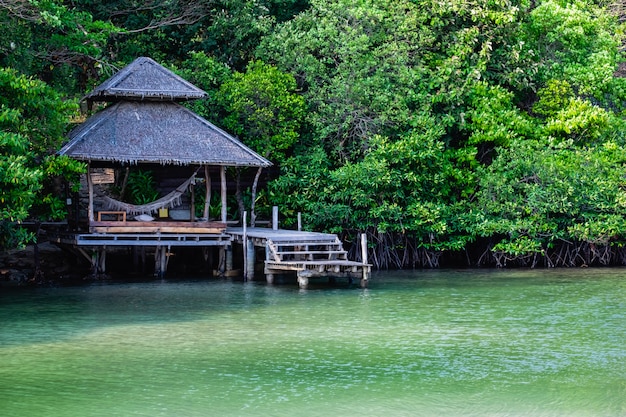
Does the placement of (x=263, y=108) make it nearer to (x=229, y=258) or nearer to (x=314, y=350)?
(x=229, y=258)

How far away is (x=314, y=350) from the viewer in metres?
12.5

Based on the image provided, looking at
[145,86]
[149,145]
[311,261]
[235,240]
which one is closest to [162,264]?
[235,240]

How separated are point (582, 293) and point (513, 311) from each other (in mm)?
2720

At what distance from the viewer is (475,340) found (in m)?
13.3

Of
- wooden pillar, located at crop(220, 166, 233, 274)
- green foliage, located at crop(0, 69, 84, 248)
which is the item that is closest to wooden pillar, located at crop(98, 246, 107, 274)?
green foliage, located at crop(0, 69, 84, 248)

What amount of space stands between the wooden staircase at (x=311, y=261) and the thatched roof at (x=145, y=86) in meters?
3.89

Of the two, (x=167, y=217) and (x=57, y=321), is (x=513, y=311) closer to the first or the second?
(x=57, y=321)

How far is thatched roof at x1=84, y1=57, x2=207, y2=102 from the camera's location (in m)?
19.8

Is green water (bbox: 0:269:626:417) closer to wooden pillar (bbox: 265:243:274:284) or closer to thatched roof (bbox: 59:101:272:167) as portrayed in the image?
wooden pillar (bbox: 265:243:274:284)

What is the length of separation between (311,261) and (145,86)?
17.3 ft

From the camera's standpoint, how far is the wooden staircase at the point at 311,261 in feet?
60.0

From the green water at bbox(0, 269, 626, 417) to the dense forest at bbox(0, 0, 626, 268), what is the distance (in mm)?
3301

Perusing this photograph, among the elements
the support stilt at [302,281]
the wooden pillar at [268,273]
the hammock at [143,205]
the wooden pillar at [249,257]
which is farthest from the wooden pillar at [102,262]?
the support stilt at [302,281]

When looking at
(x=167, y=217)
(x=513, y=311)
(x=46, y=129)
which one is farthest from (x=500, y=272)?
(x=46, y=129)
